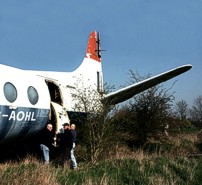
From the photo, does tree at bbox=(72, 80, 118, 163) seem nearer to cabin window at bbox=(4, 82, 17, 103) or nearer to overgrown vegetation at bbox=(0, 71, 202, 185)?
overgrown vegetation at bbox=(0, 71, 202, 185)

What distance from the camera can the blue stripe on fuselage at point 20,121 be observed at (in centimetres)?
1077

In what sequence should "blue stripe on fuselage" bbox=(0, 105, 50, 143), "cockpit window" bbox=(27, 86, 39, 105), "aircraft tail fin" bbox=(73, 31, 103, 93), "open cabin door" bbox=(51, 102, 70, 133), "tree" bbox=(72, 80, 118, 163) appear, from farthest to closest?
"aircraft tail fin" bbox=(73, 31, 103, 93)
"open cabin door" bbox=(51, 102, 70, 133)
"tree" bbox=(72, 80, 118, 163)
"cockpit window" bbox=(27, 86, 39, 105)
"blue stripe on fuselage" bbox=(0, 105, 50, 143)

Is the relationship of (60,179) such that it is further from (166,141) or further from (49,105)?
(166,141)

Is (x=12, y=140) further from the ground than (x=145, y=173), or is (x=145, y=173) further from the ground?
(x=12, y=140)

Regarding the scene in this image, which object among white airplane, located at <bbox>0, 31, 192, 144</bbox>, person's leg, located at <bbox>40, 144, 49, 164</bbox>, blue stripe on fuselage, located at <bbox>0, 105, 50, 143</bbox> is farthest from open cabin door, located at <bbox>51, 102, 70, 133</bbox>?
person's leg, located at <bbox>40, 144, 49, 164</bbox>

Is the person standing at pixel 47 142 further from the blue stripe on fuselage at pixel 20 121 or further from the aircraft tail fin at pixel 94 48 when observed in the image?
the aircraft tail fin at pixel 94 48

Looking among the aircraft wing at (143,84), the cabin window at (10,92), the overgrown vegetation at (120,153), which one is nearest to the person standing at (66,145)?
the overgrown vegetation at (120,153)

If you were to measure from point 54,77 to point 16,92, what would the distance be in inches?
150

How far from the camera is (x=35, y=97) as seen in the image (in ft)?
39.8

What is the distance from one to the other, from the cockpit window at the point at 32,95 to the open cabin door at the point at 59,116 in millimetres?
1206

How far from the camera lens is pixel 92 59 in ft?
69.1

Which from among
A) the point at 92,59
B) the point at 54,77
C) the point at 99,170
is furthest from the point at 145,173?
the point at 92,59

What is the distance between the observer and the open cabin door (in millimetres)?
12844

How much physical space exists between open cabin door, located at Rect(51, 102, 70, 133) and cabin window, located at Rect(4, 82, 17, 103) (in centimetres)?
224
